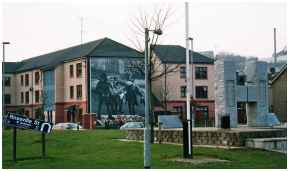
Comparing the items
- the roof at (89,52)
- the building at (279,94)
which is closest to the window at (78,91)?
the roof at (89,52)

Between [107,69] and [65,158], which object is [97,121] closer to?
[107,69]

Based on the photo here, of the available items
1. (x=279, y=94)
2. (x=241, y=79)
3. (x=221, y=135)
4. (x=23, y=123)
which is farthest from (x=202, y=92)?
(x=23, y=123)

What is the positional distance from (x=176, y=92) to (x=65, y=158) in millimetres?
50508

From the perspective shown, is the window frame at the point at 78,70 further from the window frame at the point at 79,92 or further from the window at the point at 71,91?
the window at the point at 71,91

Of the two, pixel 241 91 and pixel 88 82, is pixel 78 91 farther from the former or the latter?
pixel 241 91

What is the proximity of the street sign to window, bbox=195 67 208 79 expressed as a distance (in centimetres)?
5192

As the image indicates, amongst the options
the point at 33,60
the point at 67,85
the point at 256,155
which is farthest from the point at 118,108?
the point at 256,155

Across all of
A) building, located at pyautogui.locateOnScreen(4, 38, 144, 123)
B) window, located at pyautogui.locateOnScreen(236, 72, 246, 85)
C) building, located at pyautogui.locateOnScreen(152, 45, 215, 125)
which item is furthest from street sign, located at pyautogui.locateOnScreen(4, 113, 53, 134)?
building, located at pyautogui.locateOnScreen(152, 45, 215, 125)

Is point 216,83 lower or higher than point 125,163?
higher

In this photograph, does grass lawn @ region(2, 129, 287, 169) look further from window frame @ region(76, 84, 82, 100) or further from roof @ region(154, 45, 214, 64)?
roof @ region(154, 45, 214, 64)

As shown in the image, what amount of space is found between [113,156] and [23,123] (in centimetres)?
344

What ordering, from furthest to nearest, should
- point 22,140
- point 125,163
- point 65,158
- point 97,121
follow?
1. point 97,121
2. point 22,140
3. point 65,158
4. point 125,163

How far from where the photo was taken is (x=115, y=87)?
62219 millimetres

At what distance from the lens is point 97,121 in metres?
58.5
